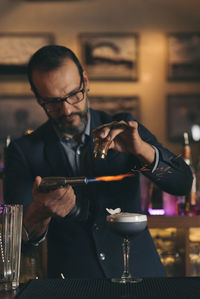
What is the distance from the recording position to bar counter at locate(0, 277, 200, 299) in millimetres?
1166

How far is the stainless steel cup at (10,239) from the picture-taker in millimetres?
1312

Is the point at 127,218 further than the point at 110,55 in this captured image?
No

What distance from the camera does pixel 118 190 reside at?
1.93 metres

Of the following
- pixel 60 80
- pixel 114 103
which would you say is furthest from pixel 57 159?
pixel 114 103

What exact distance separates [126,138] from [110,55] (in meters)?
2.25

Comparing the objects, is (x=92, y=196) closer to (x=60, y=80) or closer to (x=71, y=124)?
(x=71, y=124)

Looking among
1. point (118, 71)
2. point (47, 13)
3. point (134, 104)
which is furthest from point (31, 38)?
point (134, 104)

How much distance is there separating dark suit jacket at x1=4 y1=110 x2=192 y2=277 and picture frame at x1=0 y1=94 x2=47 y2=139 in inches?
69.6

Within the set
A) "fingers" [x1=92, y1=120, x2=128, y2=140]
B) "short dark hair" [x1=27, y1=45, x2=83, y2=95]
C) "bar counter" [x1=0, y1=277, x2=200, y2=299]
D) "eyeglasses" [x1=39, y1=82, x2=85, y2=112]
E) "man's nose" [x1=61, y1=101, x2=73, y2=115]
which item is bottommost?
"bar counter" [x1=0, y1=277, x2=200, y2=299]

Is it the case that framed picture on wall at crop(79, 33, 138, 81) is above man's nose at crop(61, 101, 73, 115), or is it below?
above

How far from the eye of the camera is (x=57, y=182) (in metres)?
1.37

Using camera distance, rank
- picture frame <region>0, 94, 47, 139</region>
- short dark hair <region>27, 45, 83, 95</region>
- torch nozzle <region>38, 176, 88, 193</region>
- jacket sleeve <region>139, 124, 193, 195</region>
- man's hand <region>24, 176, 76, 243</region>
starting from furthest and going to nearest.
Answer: picture frame <region>0, 94, 47, 139</region> → short dark hair <region>27, 45, 83, 95</region> → jacket sleeve <region>139, 124, 193, 195</region> → man's hand <region>24, 176, 76, 243</region> → torch nozzle <region>38, 176, 88, 193</region>

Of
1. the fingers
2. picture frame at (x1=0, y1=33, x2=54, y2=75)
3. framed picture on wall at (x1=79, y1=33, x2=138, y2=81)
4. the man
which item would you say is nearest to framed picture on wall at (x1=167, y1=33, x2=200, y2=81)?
framed picture on wall at (x1=79, y1=33, x2=138, y2=81)

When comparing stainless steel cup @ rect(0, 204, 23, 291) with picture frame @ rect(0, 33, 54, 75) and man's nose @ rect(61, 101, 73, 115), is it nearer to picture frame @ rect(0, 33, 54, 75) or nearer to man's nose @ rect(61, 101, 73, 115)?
man's nose @ rect(61, 101, 73, 115)
